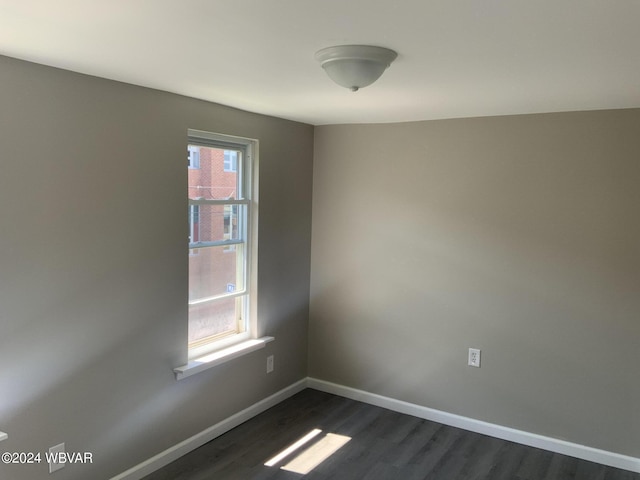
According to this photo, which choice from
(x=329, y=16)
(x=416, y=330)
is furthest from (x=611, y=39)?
(x=416, y=330)

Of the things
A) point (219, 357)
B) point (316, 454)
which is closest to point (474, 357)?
point (316, 454)

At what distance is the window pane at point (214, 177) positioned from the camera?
10.4 ft

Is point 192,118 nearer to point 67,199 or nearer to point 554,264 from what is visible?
point 67,199

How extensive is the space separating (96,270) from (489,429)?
2663 millimetres

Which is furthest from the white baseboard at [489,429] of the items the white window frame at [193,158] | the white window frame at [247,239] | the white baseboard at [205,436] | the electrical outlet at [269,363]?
the white window frame at [193,158]

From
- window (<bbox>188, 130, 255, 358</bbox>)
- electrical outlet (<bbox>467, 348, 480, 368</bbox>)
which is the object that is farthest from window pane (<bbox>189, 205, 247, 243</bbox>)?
electrical outlet (<bbox>467, 348, 480, 368</bbox>)

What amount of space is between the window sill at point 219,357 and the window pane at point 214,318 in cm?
14

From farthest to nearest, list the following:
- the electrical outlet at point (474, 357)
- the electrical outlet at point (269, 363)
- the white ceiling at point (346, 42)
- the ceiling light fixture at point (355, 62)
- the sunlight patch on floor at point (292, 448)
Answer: the electrical outlet at point (269, 363), the electrical outlet at point (474, 357), the sunlight patch on floor at point (292, 448), the ceiling light fixture at point (355, 62), the white ceiling at point (346, 42)

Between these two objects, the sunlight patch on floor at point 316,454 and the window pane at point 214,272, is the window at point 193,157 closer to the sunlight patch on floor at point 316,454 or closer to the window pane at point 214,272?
the window pane at point 214,272

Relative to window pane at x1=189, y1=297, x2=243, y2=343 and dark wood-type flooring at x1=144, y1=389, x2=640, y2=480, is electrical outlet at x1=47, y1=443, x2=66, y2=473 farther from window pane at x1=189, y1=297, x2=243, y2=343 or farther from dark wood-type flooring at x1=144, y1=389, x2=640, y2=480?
window pane at x1=189, y1=297, x2=243, y2=343

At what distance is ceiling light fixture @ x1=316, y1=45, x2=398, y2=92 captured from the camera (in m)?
1.87

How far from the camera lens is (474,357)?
11.6ft

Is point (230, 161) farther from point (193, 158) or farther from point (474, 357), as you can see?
point (474, 357)

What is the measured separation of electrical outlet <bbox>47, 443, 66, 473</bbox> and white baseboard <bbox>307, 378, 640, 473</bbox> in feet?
7.02
